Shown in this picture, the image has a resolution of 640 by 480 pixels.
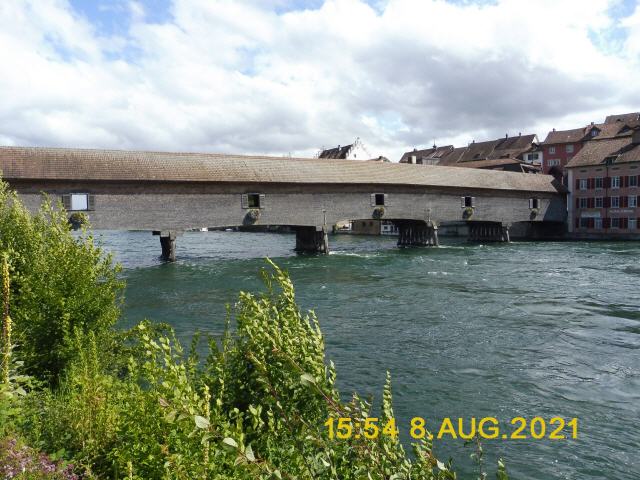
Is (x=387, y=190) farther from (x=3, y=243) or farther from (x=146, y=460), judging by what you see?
(x=146, y=460)

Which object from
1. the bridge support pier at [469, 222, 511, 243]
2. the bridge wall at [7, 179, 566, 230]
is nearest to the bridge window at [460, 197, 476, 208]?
the bridge wall at [7, 179, 566, 230]

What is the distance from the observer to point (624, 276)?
21.0 m

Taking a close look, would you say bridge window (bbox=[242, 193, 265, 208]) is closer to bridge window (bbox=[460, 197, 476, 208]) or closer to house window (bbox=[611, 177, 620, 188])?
bridge window (bbox=[460, 197, 476, 208])

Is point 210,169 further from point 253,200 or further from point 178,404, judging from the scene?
point 178,404

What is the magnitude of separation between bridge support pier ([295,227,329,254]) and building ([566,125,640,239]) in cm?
2369

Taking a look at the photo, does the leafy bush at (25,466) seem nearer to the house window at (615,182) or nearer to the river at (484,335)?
the river at (484,335)

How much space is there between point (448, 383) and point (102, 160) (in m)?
24.2

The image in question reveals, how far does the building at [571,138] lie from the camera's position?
191 ft

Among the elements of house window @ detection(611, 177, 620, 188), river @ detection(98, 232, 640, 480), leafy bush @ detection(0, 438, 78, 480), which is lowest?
river @ detection(98, 232, 640, 480)

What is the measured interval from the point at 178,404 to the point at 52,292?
4965 millimetres

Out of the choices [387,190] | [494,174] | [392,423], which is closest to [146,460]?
[392,423]

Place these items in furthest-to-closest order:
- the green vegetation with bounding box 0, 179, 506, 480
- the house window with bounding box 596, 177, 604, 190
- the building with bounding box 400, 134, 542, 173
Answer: the building with bounding box 400, 134, 542, 173 < the house window with bounding box 596, 177, 604, 190 < the green vegetation with bounding box 0, 179, 506, 480

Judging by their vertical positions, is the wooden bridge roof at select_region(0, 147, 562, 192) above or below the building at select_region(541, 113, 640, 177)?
below

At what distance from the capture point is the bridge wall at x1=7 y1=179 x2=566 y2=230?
2653 centimetres
